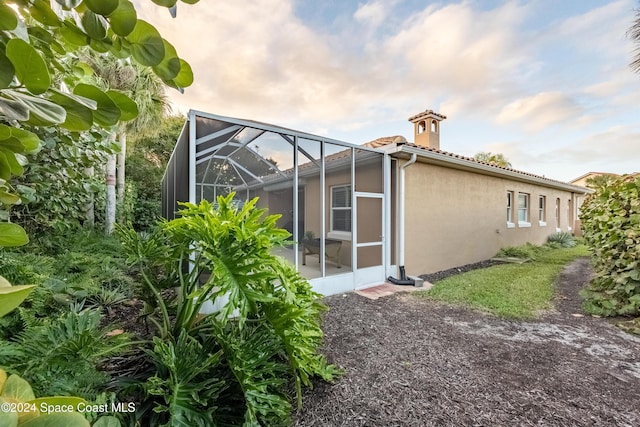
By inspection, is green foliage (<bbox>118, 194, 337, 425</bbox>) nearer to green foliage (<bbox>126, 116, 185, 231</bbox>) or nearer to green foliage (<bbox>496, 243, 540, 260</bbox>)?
green foliage (<bbox>496, 243, 540, 260</bbox>)

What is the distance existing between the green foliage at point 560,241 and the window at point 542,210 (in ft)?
2.92

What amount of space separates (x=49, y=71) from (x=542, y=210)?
633 inches

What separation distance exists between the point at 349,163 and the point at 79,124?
18.0 feet

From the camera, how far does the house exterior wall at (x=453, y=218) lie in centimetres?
706

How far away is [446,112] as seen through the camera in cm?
1017

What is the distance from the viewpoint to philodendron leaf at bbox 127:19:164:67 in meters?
0.66

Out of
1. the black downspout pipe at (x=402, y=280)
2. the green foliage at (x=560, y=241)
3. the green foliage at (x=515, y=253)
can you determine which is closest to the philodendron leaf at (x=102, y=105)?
the black downspout pipe at (x=402, y=280)

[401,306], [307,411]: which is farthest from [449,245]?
[307,411]

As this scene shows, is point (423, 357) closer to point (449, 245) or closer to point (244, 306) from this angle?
point (244, 306)

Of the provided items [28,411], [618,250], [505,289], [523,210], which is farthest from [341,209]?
[523,210]

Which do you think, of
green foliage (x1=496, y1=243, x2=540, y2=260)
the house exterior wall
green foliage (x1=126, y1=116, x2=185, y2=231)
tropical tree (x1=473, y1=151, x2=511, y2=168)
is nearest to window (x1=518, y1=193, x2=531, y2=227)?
the house exterior wall

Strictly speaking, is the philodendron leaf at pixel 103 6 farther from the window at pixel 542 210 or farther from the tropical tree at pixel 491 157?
the tropical tree at pixel 491 157

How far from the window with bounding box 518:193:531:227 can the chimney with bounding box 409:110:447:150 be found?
175 inches

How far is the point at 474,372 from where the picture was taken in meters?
2.79
